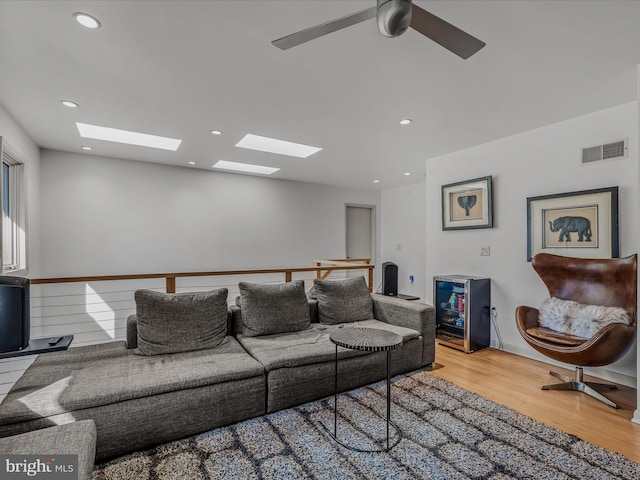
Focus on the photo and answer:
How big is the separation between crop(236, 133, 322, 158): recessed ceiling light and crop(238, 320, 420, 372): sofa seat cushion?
2274 mm

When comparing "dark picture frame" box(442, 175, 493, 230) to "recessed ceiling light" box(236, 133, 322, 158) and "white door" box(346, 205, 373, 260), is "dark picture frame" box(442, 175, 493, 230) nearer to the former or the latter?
"recessed ceiling light" box(236, 133, 322, 158)

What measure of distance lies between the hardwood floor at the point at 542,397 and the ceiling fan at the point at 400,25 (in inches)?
93.4

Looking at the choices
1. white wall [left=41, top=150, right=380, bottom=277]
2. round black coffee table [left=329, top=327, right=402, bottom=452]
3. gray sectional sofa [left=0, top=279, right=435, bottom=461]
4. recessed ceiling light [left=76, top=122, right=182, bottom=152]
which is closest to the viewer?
gray sectional sofa [left=0, top=279, right=435, bottom=461]

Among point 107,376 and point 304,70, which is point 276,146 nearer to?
point 304,70

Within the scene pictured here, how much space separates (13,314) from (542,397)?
11.4ft

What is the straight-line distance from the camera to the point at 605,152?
111 inches

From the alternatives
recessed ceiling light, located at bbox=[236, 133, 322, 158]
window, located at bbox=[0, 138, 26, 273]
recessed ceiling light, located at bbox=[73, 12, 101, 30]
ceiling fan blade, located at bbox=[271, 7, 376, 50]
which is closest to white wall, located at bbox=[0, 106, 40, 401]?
window, located at bbox=[0, 138, 26, 273]

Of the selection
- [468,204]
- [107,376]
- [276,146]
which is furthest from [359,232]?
[107,376]

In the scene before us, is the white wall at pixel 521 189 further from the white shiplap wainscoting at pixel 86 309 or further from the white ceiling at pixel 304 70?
the white shiplap wainscoting at pixel 86 309

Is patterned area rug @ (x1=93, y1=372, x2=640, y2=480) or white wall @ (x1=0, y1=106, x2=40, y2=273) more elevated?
white wall @ (x1=0, y1=106, x2=40, y2=273)

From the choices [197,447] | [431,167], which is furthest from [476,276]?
[197,447]

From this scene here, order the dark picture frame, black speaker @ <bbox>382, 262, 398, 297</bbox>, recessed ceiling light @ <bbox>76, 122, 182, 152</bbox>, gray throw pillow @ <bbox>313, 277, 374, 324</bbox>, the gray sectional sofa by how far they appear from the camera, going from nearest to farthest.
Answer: the gray sectional sofa, gray throw pillow @ <bbox>313, 277, 374, 324</bbox>, recessed ceiling light @ <bbox>76, 122, 182, 152</bbox>, the dark picture frame, black speaker @ <bbox>382, 262, 398, 297</bbox>

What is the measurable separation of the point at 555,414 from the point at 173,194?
5112 mm

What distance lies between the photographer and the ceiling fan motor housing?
1.27 m
